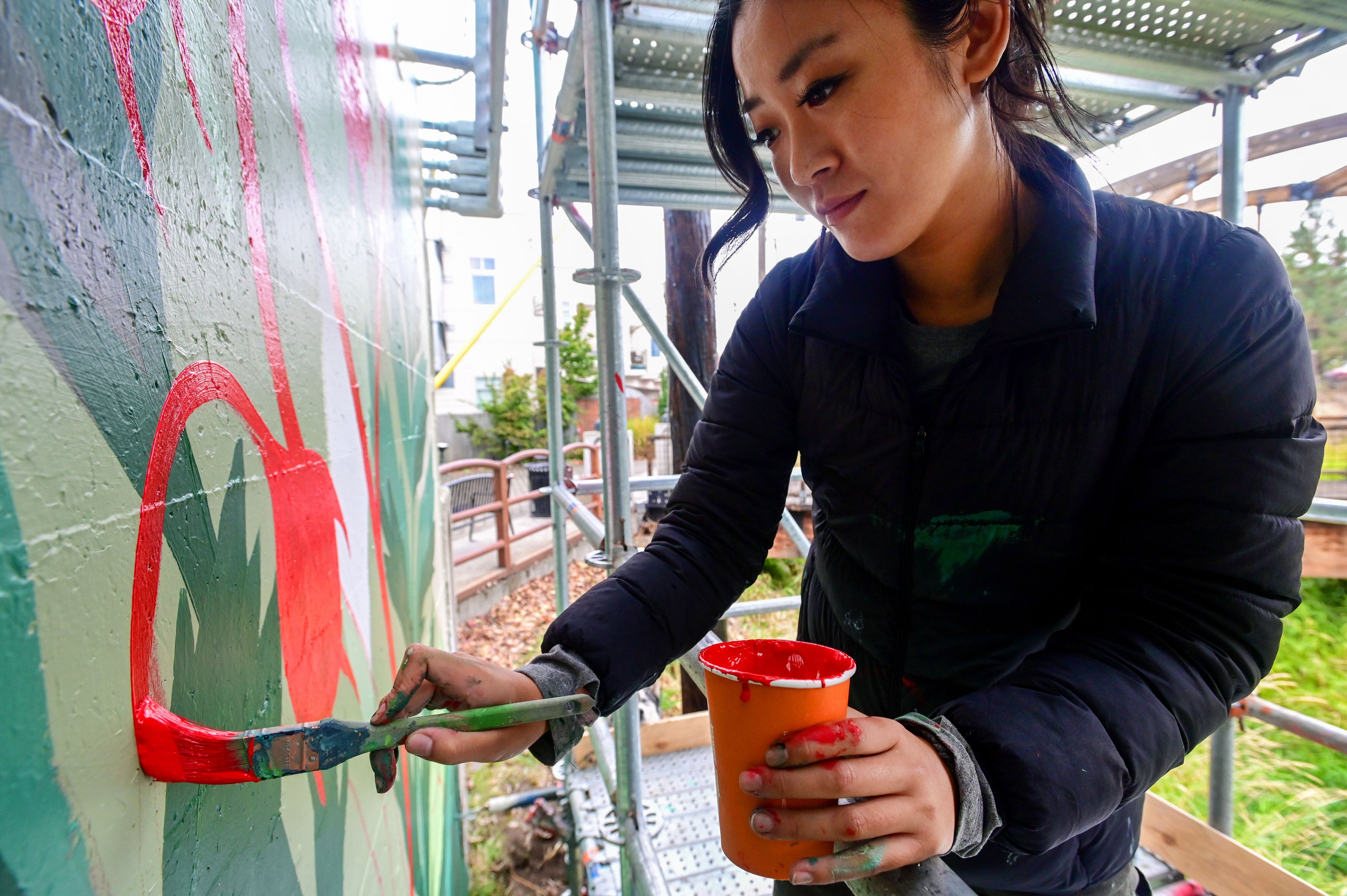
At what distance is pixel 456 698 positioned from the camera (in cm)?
88

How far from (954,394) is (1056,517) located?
25cm

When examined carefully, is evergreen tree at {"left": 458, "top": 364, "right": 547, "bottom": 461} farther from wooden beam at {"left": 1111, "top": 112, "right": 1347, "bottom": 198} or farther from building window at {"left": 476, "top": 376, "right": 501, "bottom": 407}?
wooden beam at {"left": 1111, "top": 112, "right": 1347, "bottom": 198}

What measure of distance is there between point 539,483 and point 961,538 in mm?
10542

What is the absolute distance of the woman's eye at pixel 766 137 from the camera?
1.14 m

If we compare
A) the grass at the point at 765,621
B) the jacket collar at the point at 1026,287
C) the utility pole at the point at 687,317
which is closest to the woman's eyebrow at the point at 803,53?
the jacket collar at the point at 1026,287

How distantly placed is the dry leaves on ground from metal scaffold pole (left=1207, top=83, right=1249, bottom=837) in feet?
16.0

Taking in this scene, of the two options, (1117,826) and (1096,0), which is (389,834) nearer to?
(1117,826)

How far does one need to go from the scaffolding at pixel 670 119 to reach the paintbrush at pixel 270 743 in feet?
2.13

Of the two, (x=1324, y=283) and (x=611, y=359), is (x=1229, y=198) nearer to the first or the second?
(x=611, y=359)

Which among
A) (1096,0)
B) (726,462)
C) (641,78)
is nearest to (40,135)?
(726,462)

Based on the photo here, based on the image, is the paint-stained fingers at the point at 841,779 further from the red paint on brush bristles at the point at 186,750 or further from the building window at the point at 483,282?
the building window at the point at 483,282

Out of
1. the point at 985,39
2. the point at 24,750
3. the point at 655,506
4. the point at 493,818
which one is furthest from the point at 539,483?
the point at 24,750

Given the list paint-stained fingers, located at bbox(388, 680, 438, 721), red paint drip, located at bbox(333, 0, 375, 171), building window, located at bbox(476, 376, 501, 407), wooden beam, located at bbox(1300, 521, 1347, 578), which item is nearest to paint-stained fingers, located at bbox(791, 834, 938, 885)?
paint-stained fingers, located at bbox(388, 680, 438, 721)

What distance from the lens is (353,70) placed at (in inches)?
Result: 72.7
